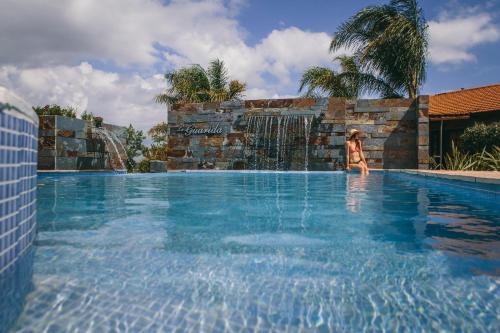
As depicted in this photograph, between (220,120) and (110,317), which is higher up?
(220,120)

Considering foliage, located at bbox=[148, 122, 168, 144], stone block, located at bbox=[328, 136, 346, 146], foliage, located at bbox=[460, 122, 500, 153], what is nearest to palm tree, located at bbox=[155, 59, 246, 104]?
A: foliage, located at bbox=[148, 122, 168, 144]

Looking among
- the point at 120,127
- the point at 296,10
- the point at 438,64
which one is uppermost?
the point at 296,10

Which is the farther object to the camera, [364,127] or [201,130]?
[201,130]

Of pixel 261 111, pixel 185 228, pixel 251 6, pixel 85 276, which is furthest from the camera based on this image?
pixel 261 111

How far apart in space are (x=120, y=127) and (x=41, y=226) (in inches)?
476

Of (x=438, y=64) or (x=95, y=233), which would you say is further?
(x=438, y=64)

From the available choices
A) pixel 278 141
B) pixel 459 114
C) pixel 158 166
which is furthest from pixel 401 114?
pixel 158 166

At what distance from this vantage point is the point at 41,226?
11.7 ft

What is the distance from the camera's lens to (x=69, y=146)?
12.1 metres

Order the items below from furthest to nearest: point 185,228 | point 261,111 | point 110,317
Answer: point 261,111 → point 185,228 → point 110,317

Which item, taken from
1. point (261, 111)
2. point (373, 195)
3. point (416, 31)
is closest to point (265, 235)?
point (373, 195)

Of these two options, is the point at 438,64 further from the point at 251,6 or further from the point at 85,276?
the point at 85,276

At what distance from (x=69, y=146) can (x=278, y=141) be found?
21.7ft

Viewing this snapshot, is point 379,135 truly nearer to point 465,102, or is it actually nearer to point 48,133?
point 465,102
